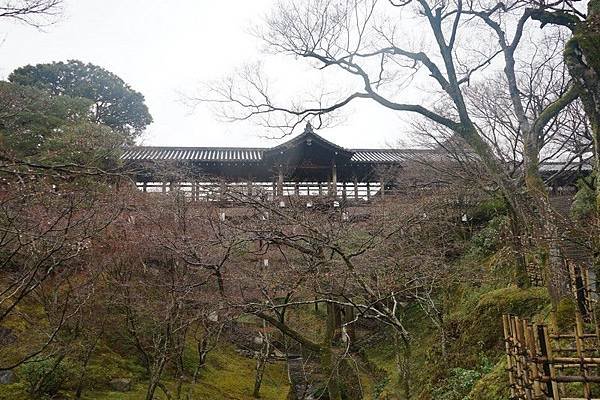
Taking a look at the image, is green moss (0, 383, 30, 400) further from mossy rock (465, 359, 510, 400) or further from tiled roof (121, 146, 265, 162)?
tiled roof (121, 146, 265, 162)

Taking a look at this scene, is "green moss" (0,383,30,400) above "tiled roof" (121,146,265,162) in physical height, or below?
below

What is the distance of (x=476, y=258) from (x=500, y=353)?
26.9 feet

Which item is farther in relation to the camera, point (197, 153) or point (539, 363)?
point (197, 153)

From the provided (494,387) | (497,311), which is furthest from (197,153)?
(494,387)

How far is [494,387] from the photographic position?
644cm

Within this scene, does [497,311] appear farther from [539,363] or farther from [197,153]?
[197,153]

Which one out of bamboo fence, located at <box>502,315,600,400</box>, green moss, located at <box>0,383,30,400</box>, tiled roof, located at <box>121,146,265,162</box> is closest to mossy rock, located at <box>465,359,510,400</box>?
bamboo fence, located at <box>502,315,600,400</box>

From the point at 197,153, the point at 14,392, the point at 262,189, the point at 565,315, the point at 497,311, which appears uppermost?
the point at 197,153

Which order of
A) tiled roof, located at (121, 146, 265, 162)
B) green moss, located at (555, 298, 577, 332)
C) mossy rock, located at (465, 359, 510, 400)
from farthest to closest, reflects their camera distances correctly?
1. tiled roof, located at (121, 146, 265, 162)
2. green moss, located at (555, 298, 577, 332)
3. mossy rock, located at (465, 359, 510, 400)

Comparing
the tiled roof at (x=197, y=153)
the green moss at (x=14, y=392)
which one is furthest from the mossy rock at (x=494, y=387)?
the tiled roof at (x=197, y=153)

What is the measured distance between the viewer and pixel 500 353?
329 inches

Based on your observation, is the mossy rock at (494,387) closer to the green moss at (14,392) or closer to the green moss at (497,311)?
the green moss at (497,311)

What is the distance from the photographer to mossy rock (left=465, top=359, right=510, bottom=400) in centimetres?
621

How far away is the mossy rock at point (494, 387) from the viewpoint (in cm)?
621
